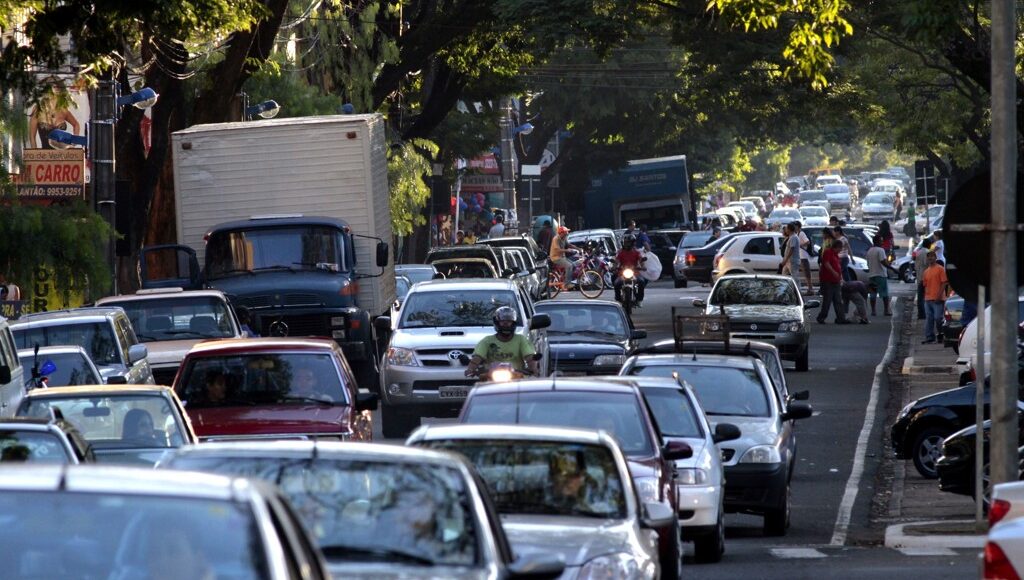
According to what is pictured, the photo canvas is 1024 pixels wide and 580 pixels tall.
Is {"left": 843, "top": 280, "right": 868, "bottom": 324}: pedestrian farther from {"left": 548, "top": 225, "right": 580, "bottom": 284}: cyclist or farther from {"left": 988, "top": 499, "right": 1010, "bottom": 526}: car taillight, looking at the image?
{"left": 988, "top": 499, "right": 1010, "bottom": 526}: car taillight

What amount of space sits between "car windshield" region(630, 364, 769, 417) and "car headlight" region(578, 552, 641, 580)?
7649mm

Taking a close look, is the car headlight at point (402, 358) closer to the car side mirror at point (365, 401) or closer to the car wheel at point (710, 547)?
the car side mirror at point (365, 401)

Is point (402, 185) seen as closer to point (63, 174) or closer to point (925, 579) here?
point (63, 174)

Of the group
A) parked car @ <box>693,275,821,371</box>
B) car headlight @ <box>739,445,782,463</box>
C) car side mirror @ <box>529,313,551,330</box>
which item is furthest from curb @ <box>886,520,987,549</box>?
parked car @ <box>693,275,821,371</box>

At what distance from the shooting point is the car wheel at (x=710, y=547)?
536 inches

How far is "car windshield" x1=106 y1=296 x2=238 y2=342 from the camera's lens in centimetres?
2339

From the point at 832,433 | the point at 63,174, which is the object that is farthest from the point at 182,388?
the point at 63,174

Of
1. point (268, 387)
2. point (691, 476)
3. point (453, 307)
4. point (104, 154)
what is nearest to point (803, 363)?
point (453, 307)

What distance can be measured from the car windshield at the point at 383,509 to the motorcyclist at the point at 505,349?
10.9 meters

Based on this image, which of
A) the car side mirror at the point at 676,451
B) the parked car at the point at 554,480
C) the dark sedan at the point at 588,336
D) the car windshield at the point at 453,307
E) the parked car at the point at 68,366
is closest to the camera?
the parked car at the point at 554,480

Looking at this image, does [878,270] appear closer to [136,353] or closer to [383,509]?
[136,353]

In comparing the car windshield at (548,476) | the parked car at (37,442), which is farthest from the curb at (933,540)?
the parked car at (37,442)

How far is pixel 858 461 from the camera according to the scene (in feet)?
69.9

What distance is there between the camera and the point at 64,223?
24.7 m
